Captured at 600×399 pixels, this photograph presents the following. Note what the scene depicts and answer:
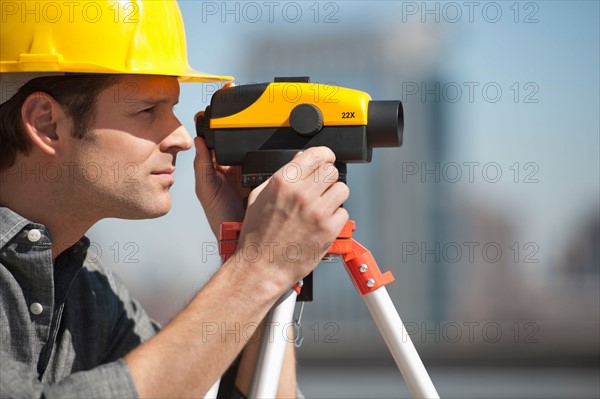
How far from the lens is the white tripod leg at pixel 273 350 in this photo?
194 cm

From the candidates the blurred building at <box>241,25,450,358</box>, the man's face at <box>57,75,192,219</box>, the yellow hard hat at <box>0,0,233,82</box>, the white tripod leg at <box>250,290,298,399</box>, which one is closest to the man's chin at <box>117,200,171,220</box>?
the man's face at <box>57,75,192,219</box>

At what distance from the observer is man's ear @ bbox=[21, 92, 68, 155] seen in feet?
7.56

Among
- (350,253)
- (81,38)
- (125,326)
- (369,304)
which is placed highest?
(81,38)

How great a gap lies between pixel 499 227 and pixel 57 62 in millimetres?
6789

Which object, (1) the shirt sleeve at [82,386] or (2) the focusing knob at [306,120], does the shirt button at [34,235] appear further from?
(2) the focusing knob at [306,120]

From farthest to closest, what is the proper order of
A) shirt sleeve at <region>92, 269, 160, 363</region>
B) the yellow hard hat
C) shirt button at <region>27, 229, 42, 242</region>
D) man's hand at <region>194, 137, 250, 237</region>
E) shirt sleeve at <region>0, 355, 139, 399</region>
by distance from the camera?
shirt sleeve at <region>92, 269, 160, 363</region>
man's hand at <region>194, 137, 250, 237</region>
the yellow hard hat
shirt button at <region>27, 229, 42, 242</region>
shirt sleeve at <region>0, 355, 139, 399</region>

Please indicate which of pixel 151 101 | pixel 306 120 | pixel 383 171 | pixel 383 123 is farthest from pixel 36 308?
pixel 383 171

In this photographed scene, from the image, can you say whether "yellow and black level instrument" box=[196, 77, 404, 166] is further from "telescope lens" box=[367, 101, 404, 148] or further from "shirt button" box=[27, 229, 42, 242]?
"shirt button" box=[27, 229, 42, 242]

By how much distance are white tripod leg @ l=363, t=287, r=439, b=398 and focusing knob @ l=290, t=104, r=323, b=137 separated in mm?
430

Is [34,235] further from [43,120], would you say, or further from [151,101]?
[151,101]

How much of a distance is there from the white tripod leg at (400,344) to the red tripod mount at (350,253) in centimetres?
3

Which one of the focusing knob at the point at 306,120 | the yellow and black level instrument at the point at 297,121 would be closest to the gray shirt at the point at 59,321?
the yellow and black level instrument at the point at 297,121

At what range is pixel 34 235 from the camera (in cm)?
210

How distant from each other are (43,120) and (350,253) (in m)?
0.97
